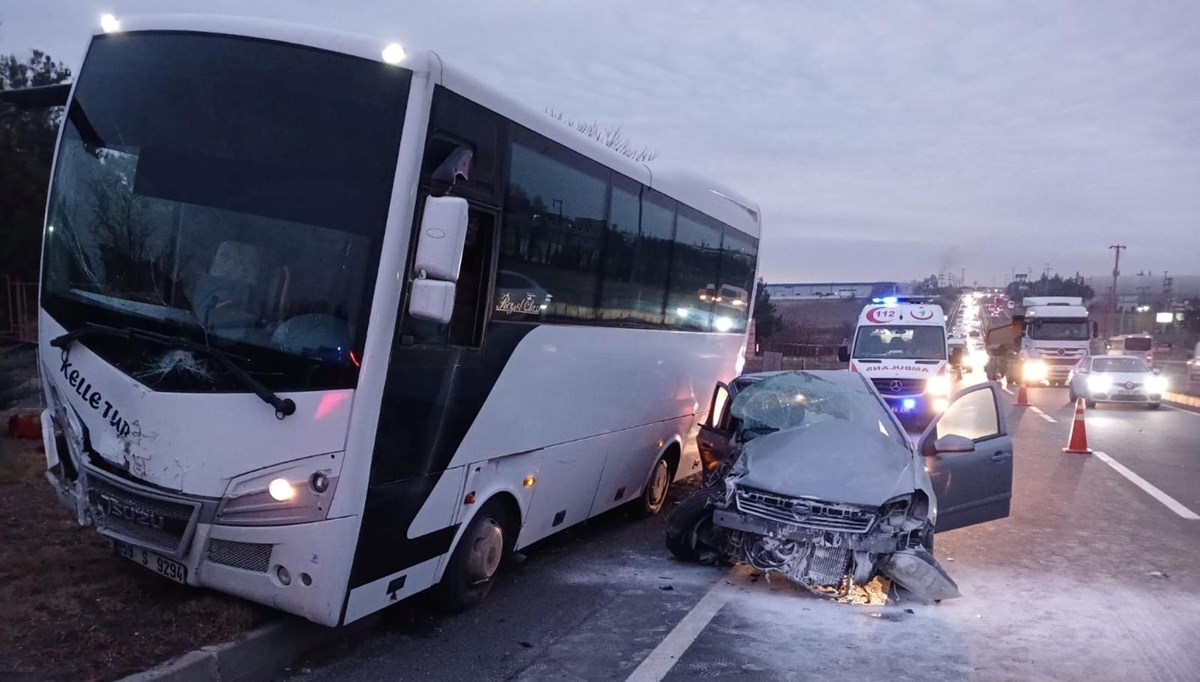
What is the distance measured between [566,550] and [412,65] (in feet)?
16.1

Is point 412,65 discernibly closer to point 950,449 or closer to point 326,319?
point 326,319

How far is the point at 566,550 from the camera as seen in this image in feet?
29.0

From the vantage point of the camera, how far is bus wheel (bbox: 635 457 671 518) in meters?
10.2

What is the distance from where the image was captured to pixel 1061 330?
122 feet

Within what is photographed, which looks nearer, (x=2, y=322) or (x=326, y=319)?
(x=326, y=319)

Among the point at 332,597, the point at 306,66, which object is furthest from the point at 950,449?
the point at 306,66

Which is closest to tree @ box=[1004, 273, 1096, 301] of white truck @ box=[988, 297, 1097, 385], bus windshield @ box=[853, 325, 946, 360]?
white truck @ box=[988, 297, 1097, 385]

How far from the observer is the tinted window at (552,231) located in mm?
6691

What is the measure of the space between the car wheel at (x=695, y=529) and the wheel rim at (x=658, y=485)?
2114mm

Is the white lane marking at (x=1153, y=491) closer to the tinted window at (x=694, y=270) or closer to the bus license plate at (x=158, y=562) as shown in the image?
the tinted window at (x=694, y=270)

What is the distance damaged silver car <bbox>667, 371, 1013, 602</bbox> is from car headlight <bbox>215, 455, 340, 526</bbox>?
3.37 metres

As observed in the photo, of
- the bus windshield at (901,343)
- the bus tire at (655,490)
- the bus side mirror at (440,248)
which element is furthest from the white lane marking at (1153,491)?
the bus side mirror at (440,248)

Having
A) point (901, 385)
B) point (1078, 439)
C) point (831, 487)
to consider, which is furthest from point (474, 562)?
point (901, 385)

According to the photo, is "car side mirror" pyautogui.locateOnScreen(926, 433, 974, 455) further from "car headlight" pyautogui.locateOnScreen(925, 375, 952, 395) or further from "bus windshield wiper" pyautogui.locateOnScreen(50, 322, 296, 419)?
"car headlight" pyautogui.locateOnScreen(925, 375, 952, 395)
